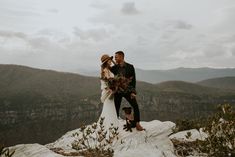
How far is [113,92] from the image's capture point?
538 inches

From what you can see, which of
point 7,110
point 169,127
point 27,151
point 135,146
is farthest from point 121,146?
point 7,110

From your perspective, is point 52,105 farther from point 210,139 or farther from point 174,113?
point 210,139

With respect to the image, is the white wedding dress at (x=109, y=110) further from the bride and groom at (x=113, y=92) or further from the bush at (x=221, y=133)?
the bush at (x=221, y=133)

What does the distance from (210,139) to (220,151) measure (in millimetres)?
501

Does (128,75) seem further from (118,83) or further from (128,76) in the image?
(118,83)

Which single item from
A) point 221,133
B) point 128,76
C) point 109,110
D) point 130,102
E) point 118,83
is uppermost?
point 128,76

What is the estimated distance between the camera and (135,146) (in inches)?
505

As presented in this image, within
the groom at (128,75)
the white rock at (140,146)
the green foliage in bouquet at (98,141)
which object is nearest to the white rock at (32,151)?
the white rock at (140,146)

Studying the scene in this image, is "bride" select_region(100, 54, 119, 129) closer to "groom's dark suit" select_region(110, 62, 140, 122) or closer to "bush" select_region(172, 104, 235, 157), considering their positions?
"groom's dark suit" select_region(110, 62, 140, 122)

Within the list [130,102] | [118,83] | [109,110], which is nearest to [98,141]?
[130,102]

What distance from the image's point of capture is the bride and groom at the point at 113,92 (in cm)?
1336

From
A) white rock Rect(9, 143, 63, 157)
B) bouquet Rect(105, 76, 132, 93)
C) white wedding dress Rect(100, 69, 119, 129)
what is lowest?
white rock Rect(9, 143, 63, 157)

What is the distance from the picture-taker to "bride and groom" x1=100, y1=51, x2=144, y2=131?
1336 cm

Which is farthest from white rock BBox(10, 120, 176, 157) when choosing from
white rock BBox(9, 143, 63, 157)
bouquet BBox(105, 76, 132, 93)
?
bouquet BBox(105, 76, 132, 93)
